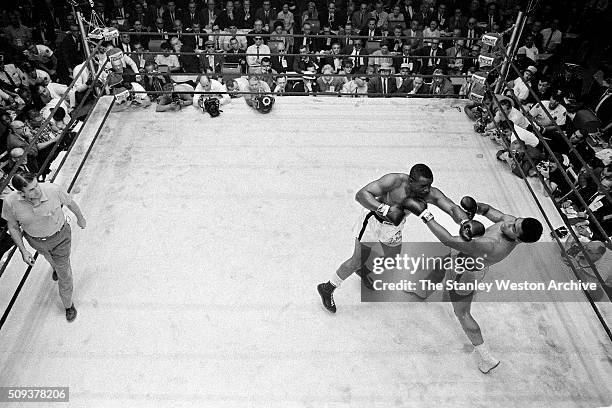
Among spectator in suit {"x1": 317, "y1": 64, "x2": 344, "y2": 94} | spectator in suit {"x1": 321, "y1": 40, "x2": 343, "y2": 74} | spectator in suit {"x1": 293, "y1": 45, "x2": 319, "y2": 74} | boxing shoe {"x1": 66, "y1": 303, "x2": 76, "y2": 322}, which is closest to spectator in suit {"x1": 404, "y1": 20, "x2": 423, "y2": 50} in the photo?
spectator in suit {"x1": 321, "y1": 40, "x2": 343, "y2": 74}

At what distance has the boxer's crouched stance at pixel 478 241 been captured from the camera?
246 cm

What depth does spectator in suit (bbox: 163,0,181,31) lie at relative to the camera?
802 centimetres

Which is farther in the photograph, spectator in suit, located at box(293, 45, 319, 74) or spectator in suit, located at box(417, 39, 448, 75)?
spectator in suit, located at box(293, 45, 319, 74)

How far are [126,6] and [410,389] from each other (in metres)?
7.83

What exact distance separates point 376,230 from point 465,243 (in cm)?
49

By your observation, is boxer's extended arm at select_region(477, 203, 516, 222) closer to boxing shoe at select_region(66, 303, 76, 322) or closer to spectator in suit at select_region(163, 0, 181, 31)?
boxing shoe at select_region(66, 303, 76, 322)

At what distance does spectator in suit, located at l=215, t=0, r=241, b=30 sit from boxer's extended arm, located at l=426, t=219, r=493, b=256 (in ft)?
21.5

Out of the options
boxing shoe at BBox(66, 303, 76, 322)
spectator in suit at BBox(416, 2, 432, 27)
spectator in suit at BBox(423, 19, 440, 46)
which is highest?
spectator in suit at BBox(416, 2, 432, 27)

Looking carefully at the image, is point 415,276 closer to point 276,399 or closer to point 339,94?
point 276,399

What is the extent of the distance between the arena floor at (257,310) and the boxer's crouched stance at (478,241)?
0.61 feet

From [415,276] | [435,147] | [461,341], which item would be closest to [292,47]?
[435,147]

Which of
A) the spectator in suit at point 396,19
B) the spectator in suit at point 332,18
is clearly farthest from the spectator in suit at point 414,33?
the spectator in suit at point 332,18

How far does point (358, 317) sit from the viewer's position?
9.73ft

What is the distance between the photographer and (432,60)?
23.5ft
